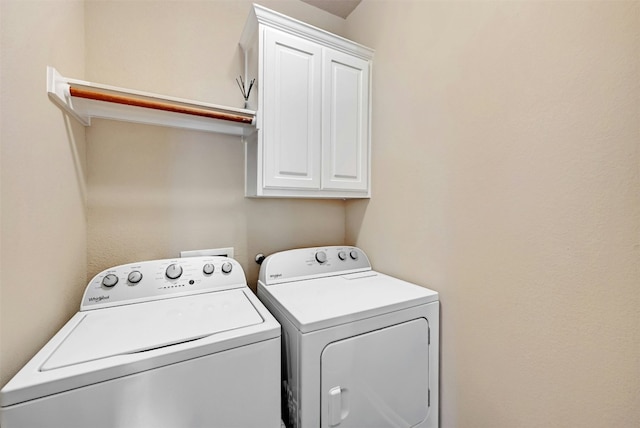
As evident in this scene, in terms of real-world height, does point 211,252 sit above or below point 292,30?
below

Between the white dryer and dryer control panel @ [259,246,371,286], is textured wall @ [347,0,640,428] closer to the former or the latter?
the white dryer

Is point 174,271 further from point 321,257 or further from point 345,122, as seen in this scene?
point 345,122

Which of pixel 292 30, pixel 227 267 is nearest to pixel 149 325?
pixel 227 267

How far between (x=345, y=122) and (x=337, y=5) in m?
0.95

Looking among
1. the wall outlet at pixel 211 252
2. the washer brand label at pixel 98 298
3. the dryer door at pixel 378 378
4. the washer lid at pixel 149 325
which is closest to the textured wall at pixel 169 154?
the wall outlet at pixel 211 252

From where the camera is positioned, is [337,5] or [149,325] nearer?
[149,325]

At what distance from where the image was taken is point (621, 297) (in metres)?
0.78

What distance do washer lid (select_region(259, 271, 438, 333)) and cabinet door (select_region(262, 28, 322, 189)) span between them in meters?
0.55

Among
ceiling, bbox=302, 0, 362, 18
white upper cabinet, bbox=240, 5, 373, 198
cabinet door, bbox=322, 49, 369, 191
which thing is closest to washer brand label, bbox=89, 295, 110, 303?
white upper cabinet, bbox=240, 5, 373, 198

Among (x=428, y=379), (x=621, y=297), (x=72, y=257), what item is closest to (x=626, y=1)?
(x=621, y=297)

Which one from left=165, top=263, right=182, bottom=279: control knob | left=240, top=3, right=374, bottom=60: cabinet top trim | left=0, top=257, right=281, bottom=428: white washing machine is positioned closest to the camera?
left=0, top=257, right=281, bottom=428: white washing machine

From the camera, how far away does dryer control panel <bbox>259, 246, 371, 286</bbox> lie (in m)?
1.48

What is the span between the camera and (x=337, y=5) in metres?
1.89

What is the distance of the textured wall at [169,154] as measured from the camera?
133 centimetres
